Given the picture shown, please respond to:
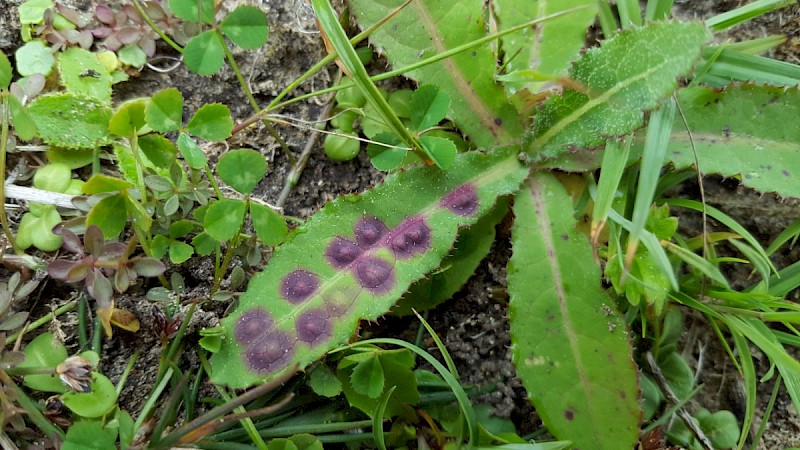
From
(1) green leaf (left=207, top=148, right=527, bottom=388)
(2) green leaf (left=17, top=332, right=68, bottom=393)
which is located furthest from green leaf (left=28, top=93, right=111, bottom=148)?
(1) green leaf (left=207, top=148, right=527, bottom=388)

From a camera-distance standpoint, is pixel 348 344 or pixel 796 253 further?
pixel 796 253

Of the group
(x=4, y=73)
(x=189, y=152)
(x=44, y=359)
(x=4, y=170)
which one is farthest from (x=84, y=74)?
(x=44, y=359)

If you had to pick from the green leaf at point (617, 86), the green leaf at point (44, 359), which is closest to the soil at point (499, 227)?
the green leaf at point (617, 86)

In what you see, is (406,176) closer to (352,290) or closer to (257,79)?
(352,290)

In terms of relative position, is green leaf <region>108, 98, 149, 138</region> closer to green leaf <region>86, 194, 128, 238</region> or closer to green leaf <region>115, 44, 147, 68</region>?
green leaf <region>86, 194, 128, 238</region>

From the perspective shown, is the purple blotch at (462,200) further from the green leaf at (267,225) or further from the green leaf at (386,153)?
the green leaf at (267,225)

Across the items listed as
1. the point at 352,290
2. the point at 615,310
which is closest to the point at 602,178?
the point at 615,310
